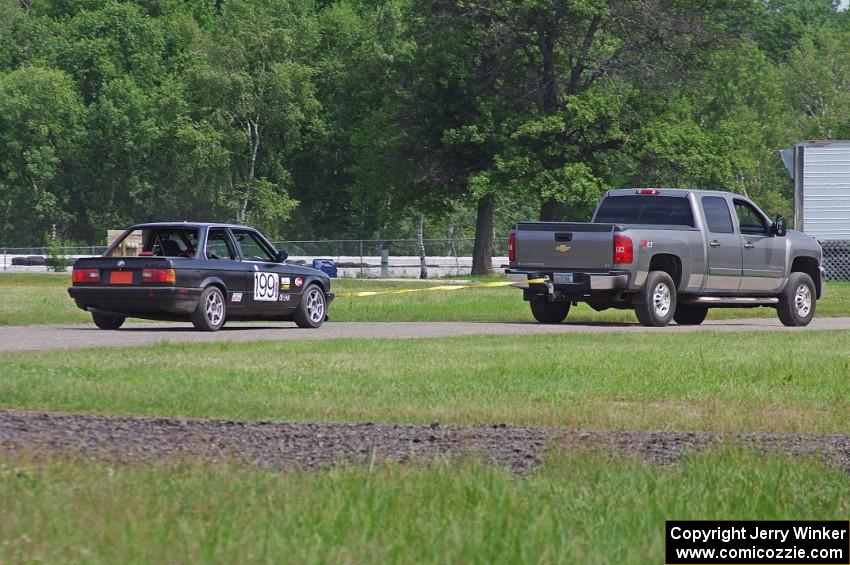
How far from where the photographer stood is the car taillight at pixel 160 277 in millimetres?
20125

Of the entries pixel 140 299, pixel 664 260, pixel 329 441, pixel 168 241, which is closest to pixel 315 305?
pixel 168 241

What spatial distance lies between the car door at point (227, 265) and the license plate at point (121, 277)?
3.33ft

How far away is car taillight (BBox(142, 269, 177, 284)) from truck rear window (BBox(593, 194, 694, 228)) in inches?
280

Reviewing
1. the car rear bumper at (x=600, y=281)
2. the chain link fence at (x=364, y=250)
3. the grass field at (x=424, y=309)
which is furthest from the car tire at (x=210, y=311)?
the chain link fence at (x=364, y=250)

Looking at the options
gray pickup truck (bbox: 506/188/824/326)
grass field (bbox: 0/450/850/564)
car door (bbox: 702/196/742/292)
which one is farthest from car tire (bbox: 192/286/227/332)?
grass field (bbox: 0/450/850/564)

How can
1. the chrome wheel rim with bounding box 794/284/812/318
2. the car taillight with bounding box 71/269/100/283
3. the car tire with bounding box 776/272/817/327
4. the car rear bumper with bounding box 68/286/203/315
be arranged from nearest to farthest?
the car rear bumper with bounding box 68/286/203/315, the car taillight with bounding box 71/269/100/283, the car tire with bounding box 776/272/817/327, the chrome wheel rim with bounding box 794/284/812/318

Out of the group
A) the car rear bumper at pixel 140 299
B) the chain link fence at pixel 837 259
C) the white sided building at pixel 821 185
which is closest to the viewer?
the car rear bumper at pixel 140 299

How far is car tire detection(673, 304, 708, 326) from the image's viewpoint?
84.3ft

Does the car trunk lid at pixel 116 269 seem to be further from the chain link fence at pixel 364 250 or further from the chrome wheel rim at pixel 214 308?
the chain link fence at pixel 364 250

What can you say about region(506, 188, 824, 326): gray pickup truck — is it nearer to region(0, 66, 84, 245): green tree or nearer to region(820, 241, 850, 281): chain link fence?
region(820, 241, 850, 281): chain link fence

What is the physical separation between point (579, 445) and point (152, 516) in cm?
330

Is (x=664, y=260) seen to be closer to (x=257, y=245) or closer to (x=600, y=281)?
(x=600, y=281)

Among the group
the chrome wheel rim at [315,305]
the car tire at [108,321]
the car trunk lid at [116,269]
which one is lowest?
the car tire at [108,321]

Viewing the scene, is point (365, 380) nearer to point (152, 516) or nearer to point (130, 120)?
point (152, 516)
